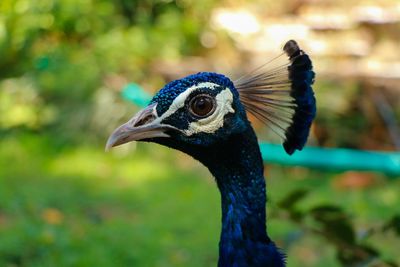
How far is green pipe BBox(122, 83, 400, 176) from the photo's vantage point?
380 centimetres

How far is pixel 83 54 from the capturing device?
4.59 metres

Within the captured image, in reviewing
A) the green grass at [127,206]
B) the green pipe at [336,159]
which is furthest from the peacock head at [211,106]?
the green pipe at [336,159]

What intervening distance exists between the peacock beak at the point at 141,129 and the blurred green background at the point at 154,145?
2.32 feet

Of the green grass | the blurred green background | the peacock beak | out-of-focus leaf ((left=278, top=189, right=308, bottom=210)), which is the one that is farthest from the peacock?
the green grass

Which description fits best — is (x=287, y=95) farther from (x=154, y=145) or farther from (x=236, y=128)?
(x=154, y=145)

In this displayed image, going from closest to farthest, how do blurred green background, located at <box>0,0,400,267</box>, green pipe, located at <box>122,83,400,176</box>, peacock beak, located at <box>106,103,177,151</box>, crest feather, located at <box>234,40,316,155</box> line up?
peacock beak, located at <box>106,103,177,151</box> → crest feather, located at <box>234,40,316,155</box> → blurred green background, located at <box>0,0,400,267</box> → green pipe, located at <box>122,83,400,176</box>

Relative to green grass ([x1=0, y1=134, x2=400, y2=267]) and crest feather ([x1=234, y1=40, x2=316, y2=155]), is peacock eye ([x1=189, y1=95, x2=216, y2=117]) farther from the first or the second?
green grass ([x1=0, y1=134, x2=400, y2=267])

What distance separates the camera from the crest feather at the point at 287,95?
131 cm

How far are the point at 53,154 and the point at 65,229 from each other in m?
1.21

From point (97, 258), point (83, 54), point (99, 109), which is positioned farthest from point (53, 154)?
point (97, 258)

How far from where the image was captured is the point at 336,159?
12.9ft

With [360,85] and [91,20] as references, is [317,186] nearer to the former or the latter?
[360,85]

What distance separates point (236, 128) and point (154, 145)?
291 cm

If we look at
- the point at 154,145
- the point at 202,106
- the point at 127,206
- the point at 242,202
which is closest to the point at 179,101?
the point at 202,106
